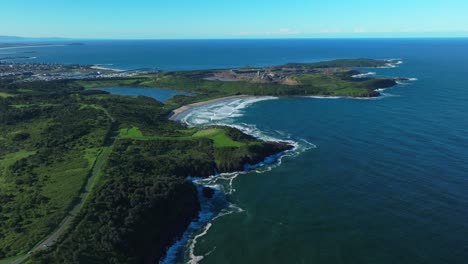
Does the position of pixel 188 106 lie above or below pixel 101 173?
below

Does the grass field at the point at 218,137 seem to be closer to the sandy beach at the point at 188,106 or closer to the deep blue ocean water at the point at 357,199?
the deep blue ocean water at the point at 357,199

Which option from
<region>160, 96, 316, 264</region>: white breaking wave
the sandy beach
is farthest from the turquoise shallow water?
<region>160, 96, 316, 264</region>: white breaking wave

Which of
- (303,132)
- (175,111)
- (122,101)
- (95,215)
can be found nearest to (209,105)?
(175,111)

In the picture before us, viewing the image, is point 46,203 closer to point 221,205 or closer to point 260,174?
point 221,205

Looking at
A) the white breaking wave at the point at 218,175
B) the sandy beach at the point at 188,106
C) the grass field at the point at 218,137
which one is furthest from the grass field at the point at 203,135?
the sandy beach at the point at 188,106

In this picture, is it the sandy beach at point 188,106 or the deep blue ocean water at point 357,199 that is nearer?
the deep blue ocean water at point 357,199

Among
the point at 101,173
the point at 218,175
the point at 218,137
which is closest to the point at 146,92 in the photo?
the point at 218,137

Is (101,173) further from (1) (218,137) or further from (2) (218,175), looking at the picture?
(1) (218,137)

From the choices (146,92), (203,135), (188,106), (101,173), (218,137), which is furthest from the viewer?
(146,92)

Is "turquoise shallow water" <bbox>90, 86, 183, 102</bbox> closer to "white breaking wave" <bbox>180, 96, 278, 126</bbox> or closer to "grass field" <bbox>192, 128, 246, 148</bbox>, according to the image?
"white breaking wave" <bbox>180, 96, 278, 126</bbox>
